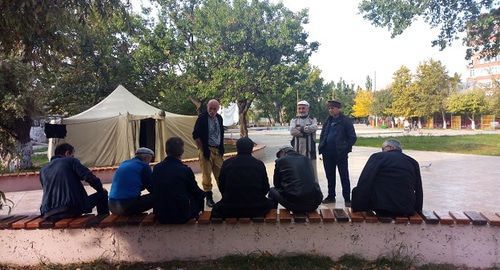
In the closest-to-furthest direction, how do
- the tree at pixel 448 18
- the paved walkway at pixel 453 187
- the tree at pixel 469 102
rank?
the paved walkway at pixel 453 187, the tree at pixel 448 18, the tree at pixel 469 102

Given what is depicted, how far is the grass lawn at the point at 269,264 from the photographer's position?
392 centimetres

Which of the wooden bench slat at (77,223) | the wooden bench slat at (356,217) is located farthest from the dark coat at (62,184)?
the wooden bench slat at (356,217)

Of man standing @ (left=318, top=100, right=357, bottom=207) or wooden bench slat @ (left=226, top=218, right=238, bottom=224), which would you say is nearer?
wooden bench slat @ (left=226, top=218, right=238, bottom=224)

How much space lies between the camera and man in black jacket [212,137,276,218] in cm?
414

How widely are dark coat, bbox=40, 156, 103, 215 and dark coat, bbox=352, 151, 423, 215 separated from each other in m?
3.04

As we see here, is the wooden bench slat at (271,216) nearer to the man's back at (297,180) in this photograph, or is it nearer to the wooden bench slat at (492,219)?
the man's back at (297,180)

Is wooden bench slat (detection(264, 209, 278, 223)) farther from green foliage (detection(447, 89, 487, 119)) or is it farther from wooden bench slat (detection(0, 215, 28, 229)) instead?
green foliage (detection(447, 89, 487, 119))

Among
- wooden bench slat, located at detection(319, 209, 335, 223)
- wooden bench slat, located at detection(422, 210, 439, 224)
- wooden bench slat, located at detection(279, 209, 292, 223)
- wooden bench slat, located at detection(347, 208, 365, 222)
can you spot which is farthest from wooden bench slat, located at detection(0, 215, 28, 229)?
wooden bench slat, located at detection(422, 210, 439, 224)

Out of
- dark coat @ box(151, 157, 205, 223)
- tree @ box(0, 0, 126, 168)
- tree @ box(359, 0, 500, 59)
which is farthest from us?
tree @ box(359, 0, 500, 59)

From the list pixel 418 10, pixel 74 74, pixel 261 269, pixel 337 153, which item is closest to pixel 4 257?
pixel 261 269

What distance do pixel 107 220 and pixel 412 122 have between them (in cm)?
5811

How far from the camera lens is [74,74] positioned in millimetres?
18047

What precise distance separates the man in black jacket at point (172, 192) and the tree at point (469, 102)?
5086cm

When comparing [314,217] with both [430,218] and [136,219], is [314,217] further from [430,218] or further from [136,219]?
[136,219]
